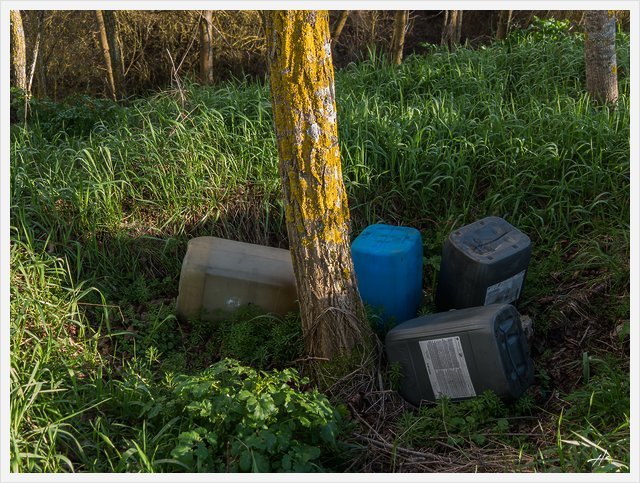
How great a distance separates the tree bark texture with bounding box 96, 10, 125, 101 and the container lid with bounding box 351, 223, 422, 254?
13.5 ft

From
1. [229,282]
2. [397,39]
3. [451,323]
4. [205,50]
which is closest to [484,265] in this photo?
[451,323]

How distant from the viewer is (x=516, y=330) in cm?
337

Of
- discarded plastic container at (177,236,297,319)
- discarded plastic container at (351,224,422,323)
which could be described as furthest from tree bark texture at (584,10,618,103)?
discarded plastic container at (177,236,297,319)

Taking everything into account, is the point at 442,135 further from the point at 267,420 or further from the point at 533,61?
the point at 267,420

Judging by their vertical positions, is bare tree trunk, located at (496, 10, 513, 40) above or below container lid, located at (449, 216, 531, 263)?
above

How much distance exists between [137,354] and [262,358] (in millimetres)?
709

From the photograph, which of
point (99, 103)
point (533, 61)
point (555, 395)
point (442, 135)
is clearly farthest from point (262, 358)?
point (533, 61)

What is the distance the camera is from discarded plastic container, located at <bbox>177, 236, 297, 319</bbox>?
155 inches

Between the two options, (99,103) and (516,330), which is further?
(99,103)

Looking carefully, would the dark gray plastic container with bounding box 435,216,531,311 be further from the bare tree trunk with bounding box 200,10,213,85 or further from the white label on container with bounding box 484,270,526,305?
the bare tree trunk with bounding box 200,10,213,85

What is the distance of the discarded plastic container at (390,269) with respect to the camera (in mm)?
3752

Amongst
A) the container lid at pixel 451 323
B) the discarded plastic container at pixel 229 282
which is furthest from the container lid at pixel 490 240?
the discarded plastic container at pixel 229 282

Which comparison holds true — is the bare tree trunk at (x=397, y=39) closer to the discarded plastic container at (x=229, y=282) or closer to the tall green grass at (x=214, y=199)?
the tall green grass at (x=214, y=199)

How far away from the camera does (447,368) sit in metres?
3.34
